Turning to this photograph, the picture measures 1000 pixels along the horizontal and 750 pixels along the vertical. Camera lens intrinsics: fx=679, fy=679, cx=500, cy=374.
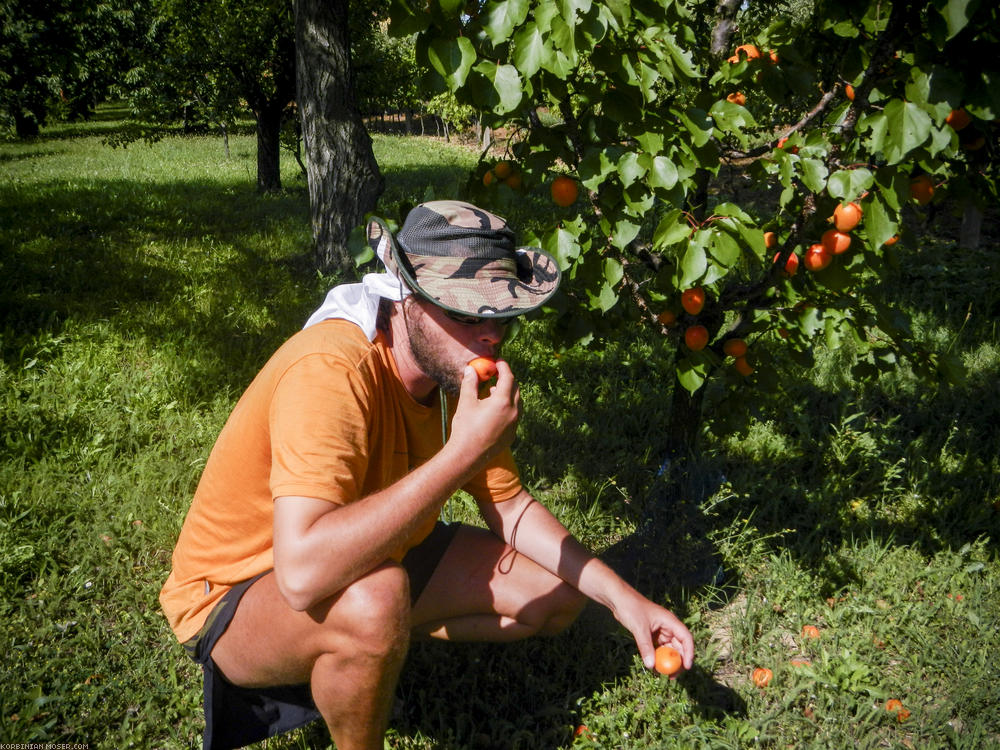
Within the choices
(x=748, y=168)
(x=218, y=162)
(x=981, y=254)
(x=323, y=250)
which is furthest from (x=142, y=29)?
(x=748, y=168)

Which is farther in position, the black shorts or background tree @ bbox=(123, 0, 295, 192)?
background tree @ bbox=(123, 0, 295, 192)

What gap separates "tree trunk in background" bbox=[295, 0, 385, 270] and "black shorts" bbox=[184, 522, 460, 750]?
4.26 meters

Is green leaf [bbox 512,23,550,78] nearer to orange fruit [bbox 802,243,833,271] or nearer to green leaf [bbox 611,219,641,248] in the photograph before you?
green leaf [bbox 611,219,641,248]

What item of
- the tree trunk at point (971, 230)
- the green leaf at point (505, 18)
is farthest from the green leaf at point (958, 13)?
the tree trunk at point (971, 230)

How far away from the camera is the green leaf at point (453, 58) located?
1754 millimetres

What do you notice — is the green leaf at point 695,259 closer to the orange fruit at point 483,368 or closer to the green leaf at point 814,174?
the green leaf at point 814,174

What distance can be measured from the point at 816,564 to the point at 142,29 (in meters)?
27.3

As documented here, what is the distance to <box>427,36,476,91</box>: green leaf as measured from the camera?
1.75m

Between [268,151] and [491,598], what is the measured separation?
10135 millimetres

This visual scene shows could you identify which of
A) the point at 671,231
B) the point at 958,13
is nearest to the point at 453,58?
the point at 671,231

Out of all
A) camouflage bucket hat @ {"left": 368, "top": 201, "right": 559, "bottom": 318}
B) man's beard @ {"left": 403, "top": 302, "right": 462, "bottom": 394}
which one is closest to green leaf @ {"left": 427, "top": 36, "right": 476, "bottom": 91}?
camouflage bucket hat @ {"left": 368, "top": 201, "right": 559, "bottom": 318}

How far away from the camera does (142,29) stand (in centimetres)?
2306

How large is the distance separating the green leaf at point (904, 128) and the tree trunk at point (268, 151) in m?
10.3

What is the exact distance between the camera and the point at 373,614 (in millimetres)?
1681
